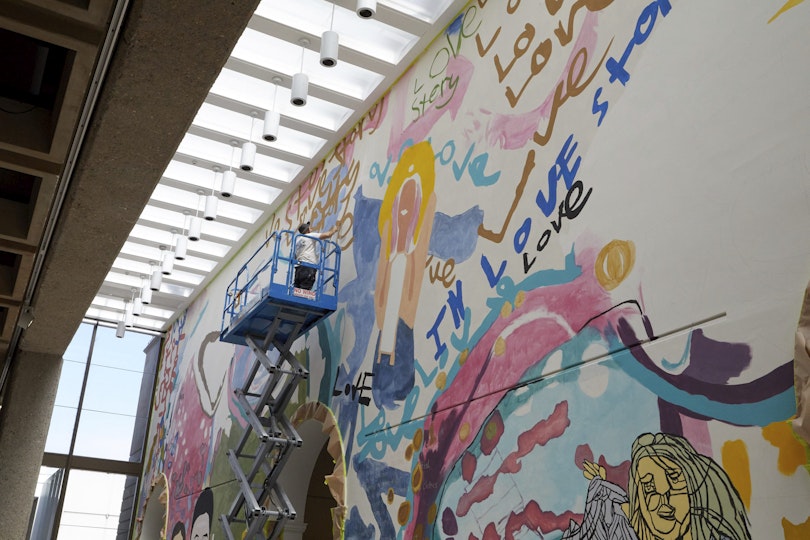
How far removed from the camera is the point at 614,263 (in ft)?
20.6

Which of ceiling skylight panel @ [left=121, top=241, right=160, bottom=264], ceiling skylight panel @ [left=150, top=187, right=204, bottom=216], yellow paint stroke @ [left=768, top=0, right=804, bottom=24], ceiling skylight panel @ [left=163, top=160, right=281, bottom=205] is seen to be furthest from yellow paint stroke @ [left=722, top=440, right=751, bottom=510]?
ceiling skylight panel @ [left=121, top=241, right=160, bottom=264]

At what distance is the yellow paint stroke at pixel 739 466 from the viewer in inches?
189

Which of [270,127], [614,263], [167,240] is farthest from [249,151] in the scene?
[167,240]

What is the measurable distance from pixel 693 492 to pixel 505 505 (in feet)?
6.93

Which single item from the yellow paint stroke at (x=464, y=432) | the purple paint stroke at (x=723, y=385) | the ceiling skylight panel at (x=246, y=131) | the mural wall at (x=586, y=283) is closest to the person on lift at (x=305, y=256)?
the mural wall at (x=586, y=283)

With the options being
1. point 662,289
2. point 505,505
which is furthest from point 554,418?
point 662,289

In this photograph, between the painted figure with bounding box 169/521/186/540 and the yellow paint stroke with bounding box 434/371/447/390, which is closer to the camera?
the yellow paint stroke with bounding box 434/371/447/390

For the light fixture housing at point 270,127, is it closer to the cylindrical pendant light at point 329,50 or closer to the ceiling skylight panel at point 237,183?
the cylindrical pendant light at point 329,50

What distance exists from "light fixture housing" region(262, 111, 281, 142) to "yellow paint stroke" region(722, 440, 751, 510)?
7.64 meters

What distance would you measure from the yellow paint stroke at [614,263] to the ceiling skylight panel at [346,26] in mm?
5693

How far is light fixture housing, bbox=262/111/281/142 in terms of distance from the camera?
35.6 feet

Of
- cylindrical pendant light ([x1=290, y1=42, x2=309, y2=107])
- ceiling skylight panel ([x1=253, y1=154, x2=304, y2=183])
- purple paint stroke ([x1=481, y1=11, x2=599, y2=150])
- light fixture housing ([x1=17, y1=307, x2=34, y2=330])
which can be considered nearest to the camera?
purple paint stroke ([x1=481, y1=11, x2=599, y2=150])

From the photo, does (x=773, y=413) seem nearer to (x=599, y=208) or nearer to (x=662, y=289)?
(x=662, y=289)

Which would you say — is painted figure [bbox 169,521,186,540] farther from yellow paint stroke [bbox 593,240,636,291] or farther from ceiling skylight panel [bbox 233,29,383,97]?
yellow paint stroke [bbox 593,240,636,291]
